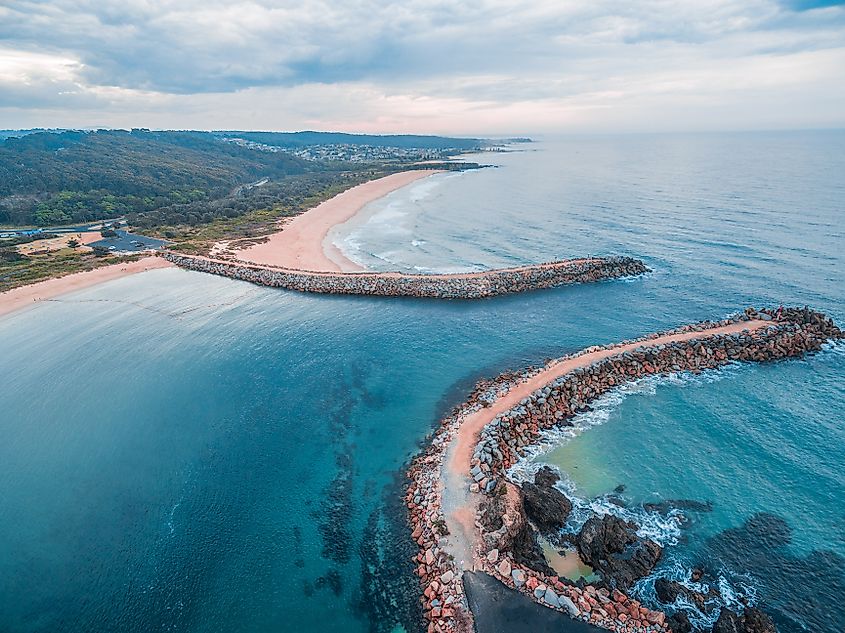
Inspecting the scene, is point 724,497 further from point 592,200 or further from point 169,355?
point 592,200

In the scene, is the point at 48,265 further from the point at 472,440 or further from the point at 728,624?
the point at 728,624

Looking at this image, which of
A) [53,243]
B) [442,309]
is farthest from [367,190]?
[442,309]

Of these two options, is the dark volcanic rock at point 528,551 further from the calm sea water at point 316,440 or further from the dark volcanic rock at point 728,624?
the dark volcanic rock at point 728,624

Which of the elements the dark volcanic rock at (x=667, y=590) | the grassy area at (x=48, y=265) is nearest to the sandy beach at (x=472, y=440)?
the dark volcanic rock at (x=667, y=590)

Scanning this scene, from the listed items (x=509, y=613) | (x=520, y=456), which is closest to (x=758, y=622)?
(x=509, y=613)

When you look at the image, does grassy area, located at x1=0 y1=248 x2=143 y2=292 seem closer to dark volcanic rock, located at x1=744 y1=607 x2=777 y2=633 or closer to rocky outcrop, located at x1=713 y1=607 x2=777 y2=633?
rocky outcrop, located at x1=713 y1=607 x2=777 y2=633
